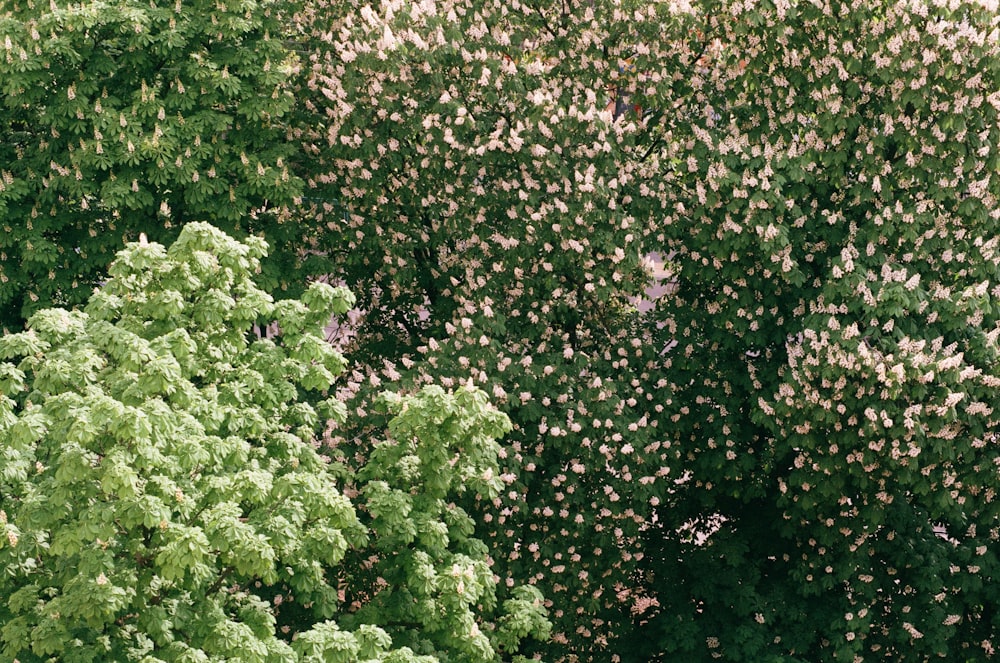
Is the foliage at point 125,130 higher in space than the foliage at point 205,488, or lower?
higher

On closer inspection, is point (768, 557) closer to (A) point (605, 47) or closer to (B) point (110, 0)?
(A) point (605, 47)

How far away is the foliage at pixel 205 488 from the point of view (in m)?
12.2

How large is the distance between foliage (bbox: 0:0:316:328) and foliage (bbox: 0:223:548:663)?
483 centimetres

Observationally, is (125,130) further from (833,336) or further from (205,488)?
(833,336)

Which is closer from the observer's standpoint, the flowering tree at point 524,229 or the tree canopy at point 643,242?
the tree canopy at point 643,242

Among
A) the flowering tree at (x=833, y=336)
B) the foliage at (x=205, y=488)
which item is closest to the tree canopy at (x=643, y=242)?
the flowering tree at (x=833, y=336)

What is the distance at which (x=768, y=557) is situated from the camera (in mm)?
21797

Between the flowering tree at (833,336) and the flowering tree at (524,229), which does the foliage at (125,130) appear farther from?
the flowering tree at (833,336)

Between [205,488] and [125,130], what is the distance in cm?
820

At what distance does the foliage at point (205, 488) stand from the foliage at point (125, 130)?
4.83m

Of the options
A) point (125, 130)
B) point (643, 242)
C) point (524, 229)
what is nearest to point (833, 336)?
point (643, 242)

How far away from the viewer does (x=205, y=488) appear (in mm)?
12891

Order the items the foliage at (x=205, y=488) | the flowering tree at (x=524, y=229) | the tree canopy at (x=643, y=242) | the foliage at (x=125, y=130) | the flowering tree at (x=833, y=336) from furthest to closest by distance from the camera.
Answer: the foliage at (x=125, y=130) → the flowering tree at (x=524, y=229) → the tree canopy at (x=643, y=242) → the flowering tree at (x=833, y=336) → the foliage at (x=205, y=488)

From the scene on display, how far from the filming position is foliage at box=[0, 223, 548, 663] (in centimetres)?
1217
